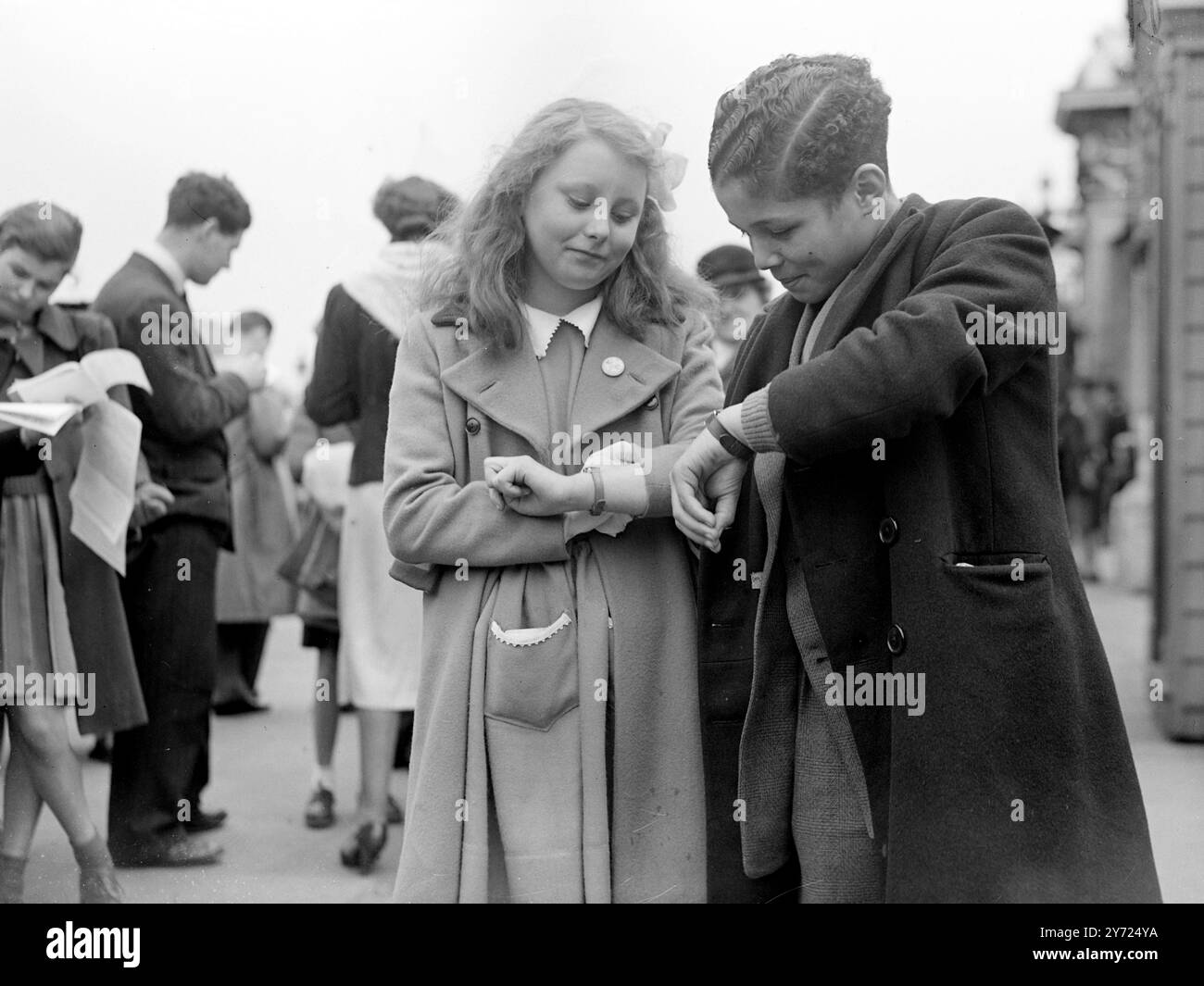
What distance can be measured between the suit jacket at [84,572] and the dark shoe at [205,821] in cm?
74

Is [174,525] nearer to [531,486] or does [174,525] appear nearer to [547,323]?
[547,323]

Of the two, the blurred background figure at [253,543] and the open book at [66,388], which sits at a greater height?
the open book at [66,388]

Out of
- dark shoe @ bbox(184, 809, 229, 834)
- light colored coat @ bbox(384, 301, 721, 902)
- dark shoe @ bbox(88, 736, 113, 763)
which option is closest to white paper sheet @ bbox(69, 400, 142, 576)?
dark shoe @ bbox(184, 809, 229, 834)

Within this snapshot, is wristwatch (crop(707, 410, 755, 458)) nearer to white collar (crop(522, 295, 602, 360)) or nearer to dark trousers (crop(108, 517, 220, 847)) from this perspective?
white collar (crop(522, 295, 602, 360))

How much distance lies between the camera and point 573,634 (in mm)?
2260

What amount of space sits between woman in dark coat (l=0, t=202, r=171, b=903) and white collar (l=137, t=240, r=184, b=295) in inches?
16.7

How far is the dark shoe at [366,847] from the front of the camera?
3.92 meters

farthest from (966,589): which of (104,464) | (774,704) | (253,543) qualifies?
(253,543)

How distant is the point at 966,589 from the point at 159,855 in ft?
8.46

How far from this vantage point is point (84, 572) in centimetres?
349

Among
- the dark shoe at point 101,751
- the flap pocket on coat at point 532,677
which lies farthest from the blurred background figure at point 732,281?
the dark shoe at point 101,751

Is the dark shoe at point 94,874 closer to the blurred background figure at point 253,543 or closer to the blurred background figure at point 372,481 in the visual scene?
the blurred background figure at point 372,481
